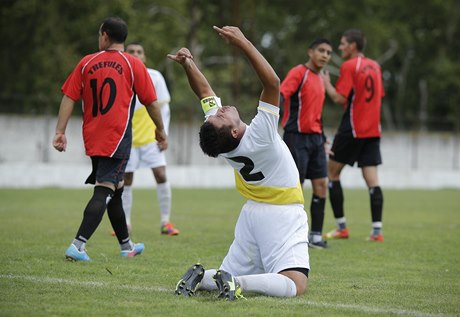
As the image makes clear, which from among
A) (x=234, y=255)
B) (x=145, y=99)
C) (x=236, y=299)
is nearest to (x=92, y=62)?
(x=145, y=99)

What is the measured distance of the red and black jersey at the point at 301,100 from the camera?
9758 mm

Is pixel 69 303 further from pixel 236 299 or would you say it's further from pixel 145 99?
pixel 145 99

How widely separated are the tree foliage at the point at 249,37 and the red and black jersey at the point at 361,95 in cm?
2222

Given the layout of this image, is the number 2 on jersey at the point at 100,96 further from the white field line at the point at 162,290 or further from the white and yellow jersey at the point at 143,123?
the white and yellow jersey at the point at 143,123

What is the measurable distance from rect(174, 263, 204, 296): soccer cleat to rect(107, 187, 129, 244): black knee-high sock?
89.2 inches

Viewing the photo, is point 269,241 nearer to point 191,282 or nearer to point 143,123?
point 191,282

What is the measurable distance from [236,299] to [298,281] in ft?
1.73

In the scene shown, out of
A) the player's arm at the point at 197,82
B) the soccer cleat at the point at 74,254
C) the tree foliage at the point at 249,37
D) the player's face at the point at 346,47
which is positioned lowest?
the soccer cleat at the point at 74,254

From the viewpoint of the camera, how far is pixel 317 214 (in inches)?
390

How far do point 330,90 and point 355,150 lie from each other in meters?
0.99

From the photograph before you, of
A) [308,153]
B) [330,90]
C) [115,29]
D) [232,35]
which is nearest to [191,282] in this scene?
[232,35]

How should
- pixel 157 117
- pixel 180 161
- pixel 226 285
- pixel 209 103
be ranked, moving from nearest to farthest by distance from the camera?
pixel 226 285, pixel 209 103, pixel 157 117, pixel 180 161

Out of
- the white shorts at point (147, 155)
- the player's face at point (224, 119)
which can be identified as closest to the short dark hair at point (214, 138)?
the player's face at point (224, 119)

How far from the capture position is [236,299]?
5691 mm
